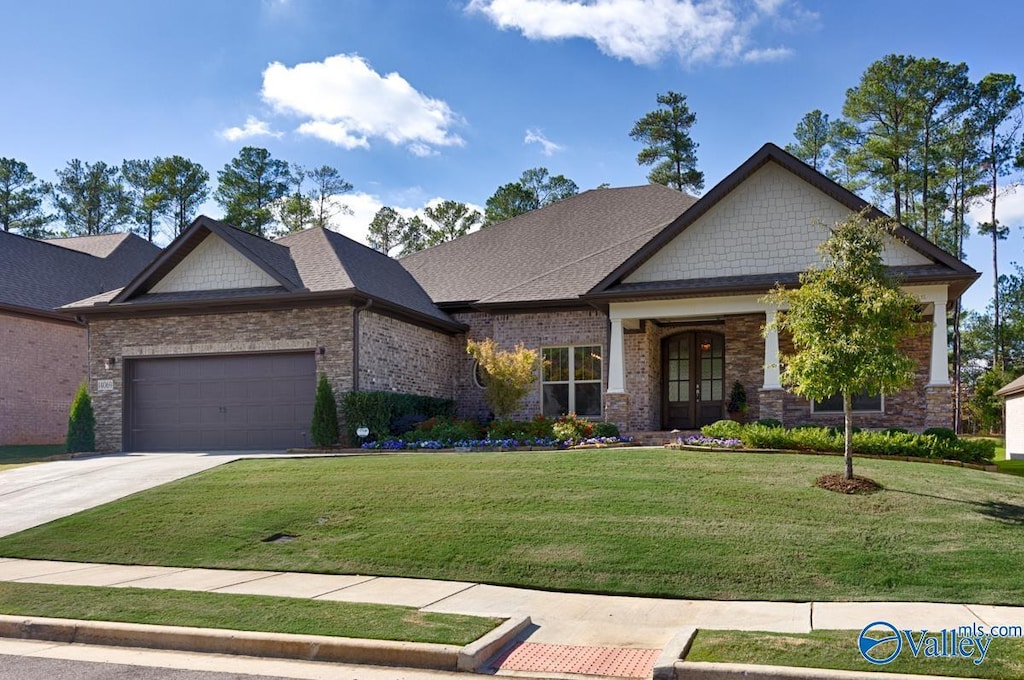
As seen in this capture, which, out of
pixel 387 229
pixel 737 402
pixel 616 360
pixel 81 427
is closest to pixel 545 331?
pixel 616 360

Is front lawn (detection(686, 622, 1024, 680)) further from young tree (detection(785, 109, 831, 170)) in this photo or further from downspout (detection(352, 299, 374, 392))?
young tree (detection(785, 109, 831, 170))

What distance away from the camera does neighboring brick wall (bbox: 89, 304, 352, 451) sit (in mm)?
20297

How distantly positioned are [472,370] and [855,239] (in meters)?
13.3

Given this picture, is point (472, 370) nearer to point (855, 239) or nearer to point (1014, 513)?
point (855, 239)

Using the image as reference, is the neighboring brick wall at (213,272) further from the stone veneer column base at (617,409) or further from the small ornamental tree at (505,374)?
the stone veneer column base at (617,409)

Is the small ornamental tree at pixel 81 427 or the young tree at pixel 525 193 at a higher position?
the young tree at pixel 525 193

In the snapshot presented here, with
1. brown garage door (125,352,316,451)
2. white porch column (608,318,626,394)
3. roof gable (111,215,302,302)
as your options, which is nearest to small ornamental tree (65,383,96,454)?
brown garage door (125,352,316,451)

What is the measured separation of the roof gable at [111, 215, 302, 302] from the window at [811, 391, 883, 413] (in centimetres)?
1254

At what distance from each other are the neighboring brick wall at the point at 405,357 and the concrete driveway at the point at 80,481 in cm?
323

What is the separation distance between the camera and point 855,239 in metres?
13.3

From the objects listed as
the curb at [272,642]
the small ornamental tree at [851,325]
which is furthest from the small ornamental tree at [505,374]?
the curb at [272,642]

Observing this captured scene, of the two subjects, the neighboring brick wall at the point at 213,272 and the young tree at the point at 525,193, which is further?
the young tree at the point at 525,193

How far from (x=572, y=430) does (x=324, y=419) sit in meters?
5.45

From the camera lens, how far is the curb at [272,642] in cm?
729
